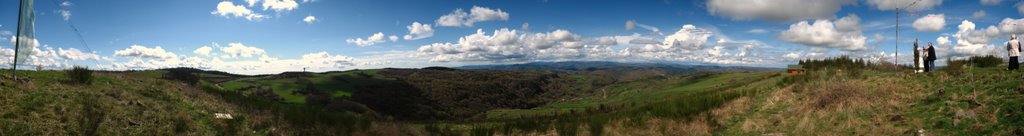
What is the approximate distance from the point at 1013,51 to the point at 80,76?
32.1m


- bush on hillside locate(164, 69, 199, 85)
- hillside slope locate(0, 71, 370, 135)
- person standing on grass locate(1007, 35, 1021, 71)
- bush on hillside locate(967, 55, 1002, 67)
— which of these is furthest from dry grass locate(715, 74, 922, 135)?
bush on hillside locate(164, 69, 199, 85)

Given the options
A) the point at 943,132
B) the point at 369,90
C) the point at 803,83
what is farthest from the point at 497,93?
the point at 943,132

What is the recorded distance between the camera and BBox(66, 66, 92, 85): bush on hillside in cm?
1728

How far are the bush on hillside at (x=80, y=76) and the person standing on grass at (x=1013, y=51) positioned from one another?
104 ft

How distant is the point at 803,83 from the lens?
21188 mm

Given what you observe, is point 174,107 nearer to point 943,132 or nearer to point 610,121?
point 610,121

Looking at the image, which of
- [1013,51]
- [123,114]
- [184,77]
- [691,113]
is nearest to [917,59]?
[1013,51]

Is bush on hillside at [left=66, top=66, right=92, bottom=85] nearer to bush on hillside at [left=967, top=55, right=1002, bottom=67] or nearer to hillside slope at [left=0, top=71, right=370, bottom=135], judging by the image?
hillside slope at [left=0, top=71, right=370, bottom=135]

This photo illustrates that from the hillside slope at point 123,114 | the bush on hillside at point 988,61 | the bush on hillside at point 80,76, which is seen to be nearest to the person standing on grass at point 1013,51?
the bush on hillside at point 988,61

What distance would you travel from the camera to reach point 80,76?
17.4m

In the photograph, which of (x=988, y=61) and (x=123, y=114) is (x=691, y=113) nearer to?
(x=988, y=61)

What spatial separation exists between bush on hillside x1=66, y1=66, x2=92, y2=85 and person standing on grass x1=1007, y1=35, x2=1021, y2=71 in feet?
104

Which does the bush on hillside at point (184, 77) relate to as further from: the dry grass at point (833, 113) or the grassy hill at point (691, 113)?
the dry grass at point (833, 113)

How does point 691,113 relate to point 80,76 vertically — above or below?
below
